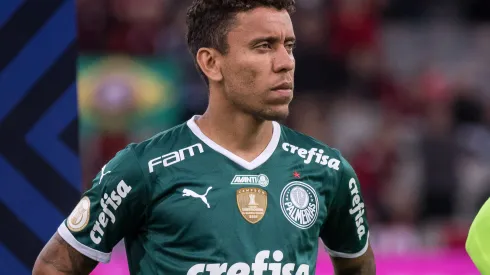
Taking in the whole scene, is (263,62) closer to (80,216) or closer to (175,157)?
(175,157)

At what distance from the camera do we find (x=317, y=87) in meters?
11.0

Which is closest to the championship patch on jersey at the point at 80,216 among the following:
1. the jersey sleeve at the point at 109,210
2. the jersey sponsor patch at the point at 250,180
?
the jersey sleeve at the point at 109,210

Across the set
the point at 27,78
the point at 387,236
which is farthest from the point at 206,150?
the point at 387,236

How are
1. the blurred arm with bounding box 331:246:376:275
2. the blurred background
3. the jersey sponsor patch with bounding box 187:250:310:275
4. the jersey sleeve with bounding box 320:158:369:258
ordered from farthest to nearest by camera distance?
the blurred background, the blurred arm with bounding box 331:246:376:275, the jersey sleeve with bounding box 320:158:369:258, the jersey sponsor patch with bounding box 187:250:310:275

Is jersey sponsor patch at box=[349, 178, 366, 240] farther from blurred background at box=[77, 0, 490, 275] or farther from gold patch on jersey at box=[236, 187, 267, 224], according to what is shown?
blurred background at box=[77, 0, 490, 275]

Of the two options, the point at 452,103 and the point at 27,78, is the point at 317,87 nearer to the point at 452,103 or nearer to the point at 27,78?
the point at 452,103

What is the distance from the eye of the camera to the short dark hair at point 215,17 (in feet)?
13.2

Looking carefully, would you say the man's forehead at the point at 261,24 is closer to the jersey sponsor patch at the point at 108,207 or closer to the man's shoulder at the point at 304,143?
the man's shoulder at the point at 304,143


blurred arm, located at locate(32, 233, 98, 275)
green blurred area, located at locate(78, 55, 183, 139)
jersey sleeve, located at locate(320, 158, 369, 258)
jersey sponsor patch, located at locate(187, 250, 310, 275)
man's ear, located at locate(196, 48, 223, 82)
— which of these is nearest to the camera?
jersey sponsor patch, located at locate(187, 250, 310, 275)

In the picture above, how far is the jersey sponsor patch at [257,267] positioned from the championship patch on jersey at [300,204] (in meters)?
0.15

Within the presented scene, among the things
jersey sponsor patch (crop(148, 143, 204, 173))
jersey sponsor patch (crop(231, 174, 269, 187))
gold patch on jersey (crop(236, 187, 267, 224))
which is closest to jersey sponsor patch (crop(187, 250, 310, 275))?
gold patch on jersey (crop(236, 187, 267, 224))

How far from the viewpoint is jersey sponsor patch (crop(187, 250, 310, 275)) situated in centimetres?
386

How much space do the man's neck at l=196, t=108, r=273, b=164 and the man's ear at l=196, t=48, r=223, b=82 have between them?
0.46 feet

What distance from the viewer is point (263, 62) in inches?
156
